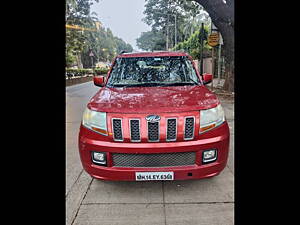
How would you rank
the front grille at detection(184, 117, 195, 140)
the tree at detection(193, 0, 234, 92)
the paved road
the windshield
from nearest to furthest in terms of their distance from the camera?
the paved road < the front grille at detection(184, 117, 195, 140) < the windshield < the tree at detection(193, 0, 234, 92)

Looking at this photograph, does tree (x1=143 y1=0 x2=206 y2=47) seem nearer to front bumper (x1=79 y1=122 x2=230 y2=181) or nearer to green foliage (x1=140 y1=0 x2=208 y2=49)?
green foliage (x1=140 y1=0 x2=208 y2=49)

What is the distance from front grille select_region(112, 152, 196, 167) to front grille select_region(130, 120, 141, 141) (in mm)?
177

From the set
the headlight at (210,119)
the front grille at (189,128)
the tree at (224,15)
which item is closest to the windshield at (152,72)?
the headlight at (210,119)

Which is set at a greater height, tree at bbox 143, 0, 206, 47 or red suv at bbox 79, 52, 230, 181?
tree at bbox 143, 0, 206, 47

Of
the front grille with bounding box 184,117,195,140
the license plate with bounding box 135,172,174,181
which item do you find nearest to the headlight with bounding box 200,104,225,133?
the front grille with bounding box 184,117,195,140

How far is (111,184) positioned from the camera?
3152 millimetres

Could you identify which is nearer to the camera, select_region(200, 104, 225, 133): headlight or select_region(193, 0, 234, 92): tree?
select_region(200, 104, 225, 133): headlight

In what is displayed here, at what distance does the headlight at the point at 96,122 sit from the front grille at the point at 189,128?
0.84m

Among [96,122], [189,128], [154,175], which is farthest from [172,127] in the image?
Answer: [96,122]

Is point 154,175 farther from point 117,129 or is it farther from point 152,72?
point 152,72

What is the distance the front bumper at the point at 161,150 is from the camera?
98.8 inches

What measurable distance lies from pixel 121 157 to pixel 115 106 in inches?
21.8

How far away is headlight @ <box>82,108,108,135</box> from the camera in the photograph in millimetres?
2632

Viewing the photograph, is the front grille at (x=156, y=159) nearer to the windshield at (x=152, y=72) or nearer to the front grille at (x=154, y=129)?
the front grille at (x=154, y=129)
